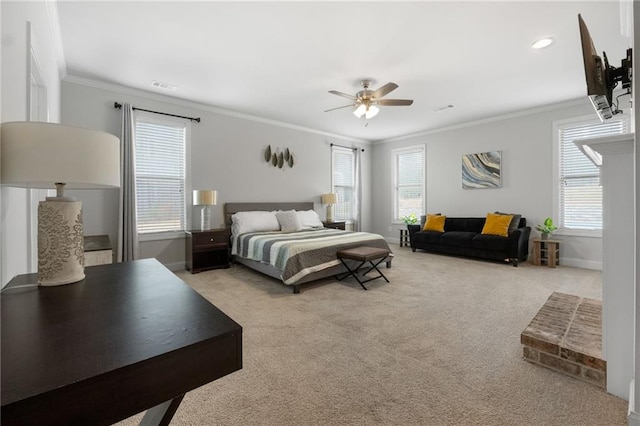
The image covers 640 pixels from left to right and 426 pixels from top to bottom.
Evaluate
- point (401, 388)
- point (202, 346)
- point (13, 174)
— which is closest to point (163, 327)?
point (202, 346)

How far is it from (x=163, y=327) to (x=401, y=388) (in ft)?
4.80

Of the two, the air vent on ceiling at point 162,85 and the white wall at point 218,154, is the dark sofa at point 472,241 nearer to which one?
the white wall at point 218,154

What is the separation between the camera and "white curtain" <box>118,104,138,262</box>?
12.9ft

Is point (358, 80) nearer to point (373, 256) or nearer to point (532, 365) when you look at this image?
point (373, 256)

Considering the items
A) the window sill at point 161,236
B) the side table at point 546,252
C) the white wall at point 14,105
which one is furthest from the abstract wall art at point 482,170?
the white wall at point 14,105

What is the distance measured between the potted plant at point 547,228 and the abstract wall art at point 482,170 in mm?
1040

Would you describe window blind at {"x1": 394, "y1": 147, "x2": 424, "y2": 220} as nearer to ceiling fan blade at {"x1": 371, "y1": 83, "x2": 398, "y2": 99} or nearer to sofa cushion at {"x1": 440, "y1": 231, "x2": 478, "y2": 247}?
sofa cushion at {"x1": 440, "y1": 231, "x2": 478, "y2": 247}

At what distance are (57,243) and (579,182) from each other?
20.7 ft

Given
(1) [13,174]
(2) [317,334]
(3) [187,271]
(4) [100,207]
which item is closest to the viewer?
(1) [13,174]

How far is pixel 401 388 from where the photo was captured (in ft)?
5.54

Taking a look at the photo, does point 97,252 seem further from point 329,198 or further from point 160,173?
point 329,198

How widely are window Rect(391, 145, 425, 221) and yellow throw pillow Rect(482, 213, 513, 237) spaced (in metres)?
1.69

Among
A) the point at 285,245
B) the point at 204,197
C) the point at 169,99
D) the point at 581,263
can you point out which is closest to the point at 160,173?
the point at 204,197

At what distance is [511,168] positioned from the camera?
17.4ft
